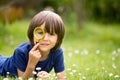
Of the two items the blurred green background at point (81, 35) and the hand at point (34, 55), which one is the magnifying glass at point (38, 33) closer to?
the hand at point (34, 55)

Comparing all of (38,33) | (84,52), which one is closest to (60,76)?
(38,33)

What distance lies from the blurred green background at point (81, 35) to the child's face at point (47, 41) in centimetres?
65

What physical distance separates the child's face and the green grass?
25.7 inches

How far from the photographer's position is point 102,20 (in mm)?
18094

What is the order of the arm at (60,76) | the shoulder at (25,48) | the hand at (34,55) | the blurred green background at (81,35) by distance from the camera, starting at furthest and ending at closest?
the blurred green background at (81,35) < the arm at (60,76) < the shoulder at (25,48) < the hand at (34,55)

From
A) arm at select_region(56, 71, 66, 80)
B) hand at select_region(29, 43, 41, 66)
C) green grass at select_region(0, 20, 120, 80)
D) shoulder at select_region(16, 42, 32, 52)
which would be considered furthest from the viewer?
green grass at select_region(0, 20, 120, 80)

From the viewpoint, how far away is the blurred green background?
5871 millimetres

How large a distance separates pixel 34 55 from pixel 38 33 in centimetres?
26

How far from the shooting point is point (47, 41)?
4.20m

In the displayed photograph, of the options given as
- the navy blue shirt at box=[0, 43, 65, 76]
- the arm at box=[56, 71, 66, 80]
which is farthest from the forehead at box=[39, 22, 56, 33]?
the arm at box=[56, 71, 66, 80]

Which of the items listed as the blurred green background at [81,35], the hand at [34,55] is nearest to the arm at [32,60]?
the hand at [34,55]

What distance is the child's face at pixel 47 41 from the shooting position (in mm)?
4148

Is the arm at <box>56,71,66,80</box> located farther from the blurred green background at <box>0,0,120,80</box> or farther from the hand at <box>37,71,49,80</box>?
the hand at <box>37,71,49,80</box>

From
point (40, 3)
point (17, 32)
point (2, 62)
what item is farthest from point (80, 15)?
point (2, 62)
